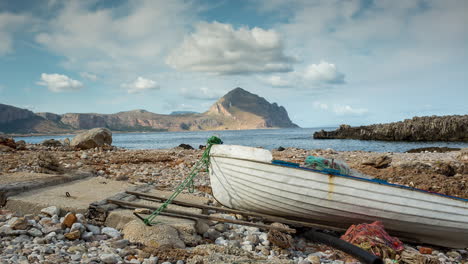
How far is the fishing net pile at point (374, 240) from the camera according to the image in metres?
5.01

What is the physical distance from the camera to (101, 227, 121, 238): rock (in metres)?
4.74

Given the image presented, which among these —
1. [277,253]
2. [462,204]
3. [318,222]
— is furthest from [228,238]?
[462,204]

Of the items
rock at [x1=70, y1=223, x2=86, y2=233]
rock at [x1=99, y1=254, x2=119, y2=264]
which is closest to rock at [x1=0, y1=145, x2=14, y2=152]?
rock at [x1=70, y1=223, x2=86, y2=233]

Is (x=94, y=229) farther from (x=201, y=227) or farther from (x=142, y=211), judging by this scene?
(x=201, y=227)

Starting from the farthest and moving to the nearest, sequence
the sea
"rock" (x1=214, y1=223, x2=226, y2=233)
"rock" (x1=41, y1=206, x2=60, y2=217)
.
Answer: the sea → "rock" (x1=214, y1=223, x2=226, y2=233) → "rock" (x1=41, y1=206, x2=60, y2=217)

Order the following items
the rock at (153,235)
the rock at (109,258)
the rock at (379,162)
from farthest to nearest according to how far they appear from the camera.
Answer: the rock at (379,162) < the rock at (153,235) < the rock at (109,258)

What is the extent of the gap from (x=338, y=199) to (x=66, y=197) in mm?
5353

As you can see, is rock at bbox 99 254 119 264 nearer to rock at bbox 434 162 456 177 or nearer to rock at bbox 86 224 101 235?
rock at bbox 86 224 101 235

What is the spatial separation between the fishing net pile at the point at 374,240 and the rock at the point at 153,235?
3.05m

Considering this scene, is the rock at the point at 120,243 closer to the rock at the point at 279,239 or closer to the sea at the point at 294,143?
the rock at the point at 279,239

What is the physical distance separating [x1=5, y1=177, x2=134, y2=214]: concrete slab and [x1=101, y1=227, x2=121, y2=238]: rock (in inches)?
26.0

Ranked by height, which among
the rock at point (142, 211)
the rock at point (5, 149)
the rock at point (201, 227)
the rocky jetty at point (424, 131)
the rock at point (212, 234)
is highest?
the rocky jetty at point (424, 131)

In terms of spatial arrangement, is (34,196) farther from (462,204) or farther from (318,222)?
(462,204)

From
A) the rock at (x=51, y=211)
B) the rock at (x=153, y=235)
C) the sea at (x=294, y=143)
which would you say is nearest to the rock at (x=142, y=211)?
the rock at (x=153, y=235)
